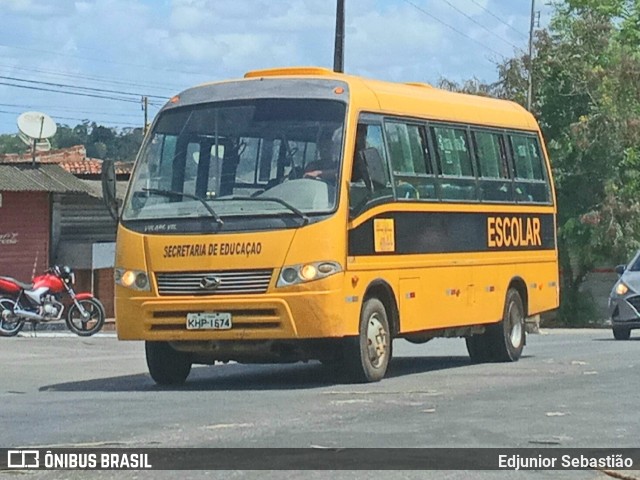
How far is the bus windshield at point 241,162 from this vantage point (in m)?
14.5

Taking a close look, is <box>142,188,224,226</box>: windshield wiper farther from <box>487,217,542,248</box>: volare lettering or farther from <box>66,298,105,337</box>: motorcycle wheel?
<box>66,298,105,337</box>: motorcycle wheel

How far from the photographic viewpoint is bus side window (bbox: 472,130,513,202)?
17.9m

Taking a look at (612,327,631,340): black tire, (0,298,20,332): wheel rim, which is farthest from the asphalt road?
(0,298,20,332): wheel rim

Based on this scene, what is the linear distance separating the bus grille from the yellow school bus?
1 cm

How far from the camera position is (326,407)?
1240cm

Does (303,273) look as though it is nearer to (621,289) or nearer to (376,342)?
(376,342)

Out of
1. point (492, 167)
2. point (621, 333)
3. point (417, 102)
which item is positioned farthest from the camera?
point (621, 333)

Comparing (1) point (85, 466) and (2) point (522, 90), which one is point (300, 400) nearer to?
(1) point (85, 466)

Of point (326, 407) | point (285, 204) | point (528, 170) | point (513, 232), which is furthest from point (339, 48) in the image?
Answer: point (326, 407)

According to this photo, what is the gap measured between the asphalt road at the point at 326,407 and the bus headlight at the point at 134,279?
99 cm

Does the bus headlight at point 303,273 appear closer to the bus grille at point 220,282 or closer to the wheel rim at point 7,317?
the bus grille at point 220,282

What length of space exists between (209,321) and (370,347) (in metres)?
1.67

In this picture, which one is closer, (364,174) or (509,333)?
Answer: (364,174)

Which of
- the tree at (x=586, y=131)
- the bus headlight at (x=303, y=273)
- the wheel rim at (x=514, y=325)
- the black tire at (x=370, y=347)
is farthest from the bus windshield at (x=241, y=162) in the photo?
the tree at (x=586, y=131)
